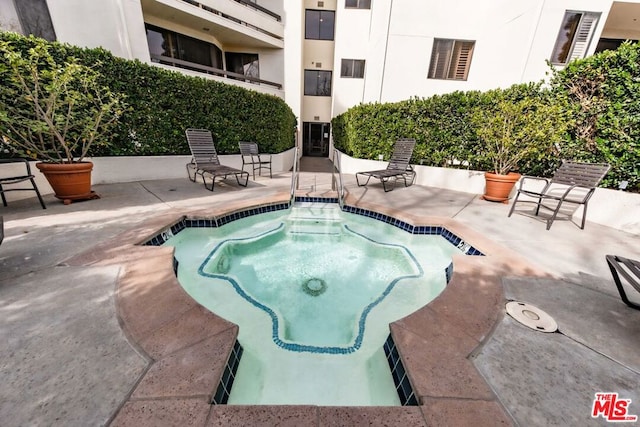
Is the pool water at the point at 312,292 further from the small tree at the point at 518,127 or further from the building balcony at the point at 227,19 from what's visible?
the building balcony at the point at 227,19

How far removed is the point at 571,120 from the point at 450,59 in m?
6.23

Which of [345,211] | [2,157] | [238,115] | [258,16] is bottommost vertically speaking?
[345,211]

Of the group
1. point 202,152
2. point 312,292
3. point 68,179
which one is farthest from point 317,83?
point 312,292

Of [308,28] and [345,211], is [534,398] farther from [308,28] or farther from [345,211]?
[308,28]

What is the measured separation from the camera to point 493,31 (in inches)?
316

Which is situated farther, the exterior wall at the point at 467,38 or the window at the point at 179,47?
the window at the point at 179,47

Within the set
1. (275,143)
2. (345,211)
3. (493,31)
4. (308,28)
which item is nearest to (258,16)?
(308,28)

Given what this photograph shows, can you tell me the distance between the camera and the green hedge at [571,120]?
12.5 feet

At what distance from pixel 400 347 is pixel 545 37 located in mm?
9904

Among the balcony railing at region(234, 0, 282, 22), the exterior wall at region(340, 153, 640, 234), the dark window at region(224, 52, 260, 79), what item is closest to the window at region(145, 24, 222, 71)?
the dark window at region(224, 52, 260, 79)

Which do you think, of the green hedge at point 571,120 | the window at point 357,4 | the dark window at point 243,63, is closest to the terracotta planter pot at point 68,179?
the green hedge at point 571,120

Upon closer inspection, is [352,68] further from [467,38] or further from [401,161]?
[401,161]

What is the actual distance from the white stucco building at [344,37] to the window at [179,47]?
36mm

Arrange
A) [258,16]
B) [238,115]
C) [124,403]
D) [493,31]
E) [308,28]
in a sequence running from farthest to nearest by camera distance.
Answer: [308,28], [258,16], [493,31], [238,115], [124,403]
